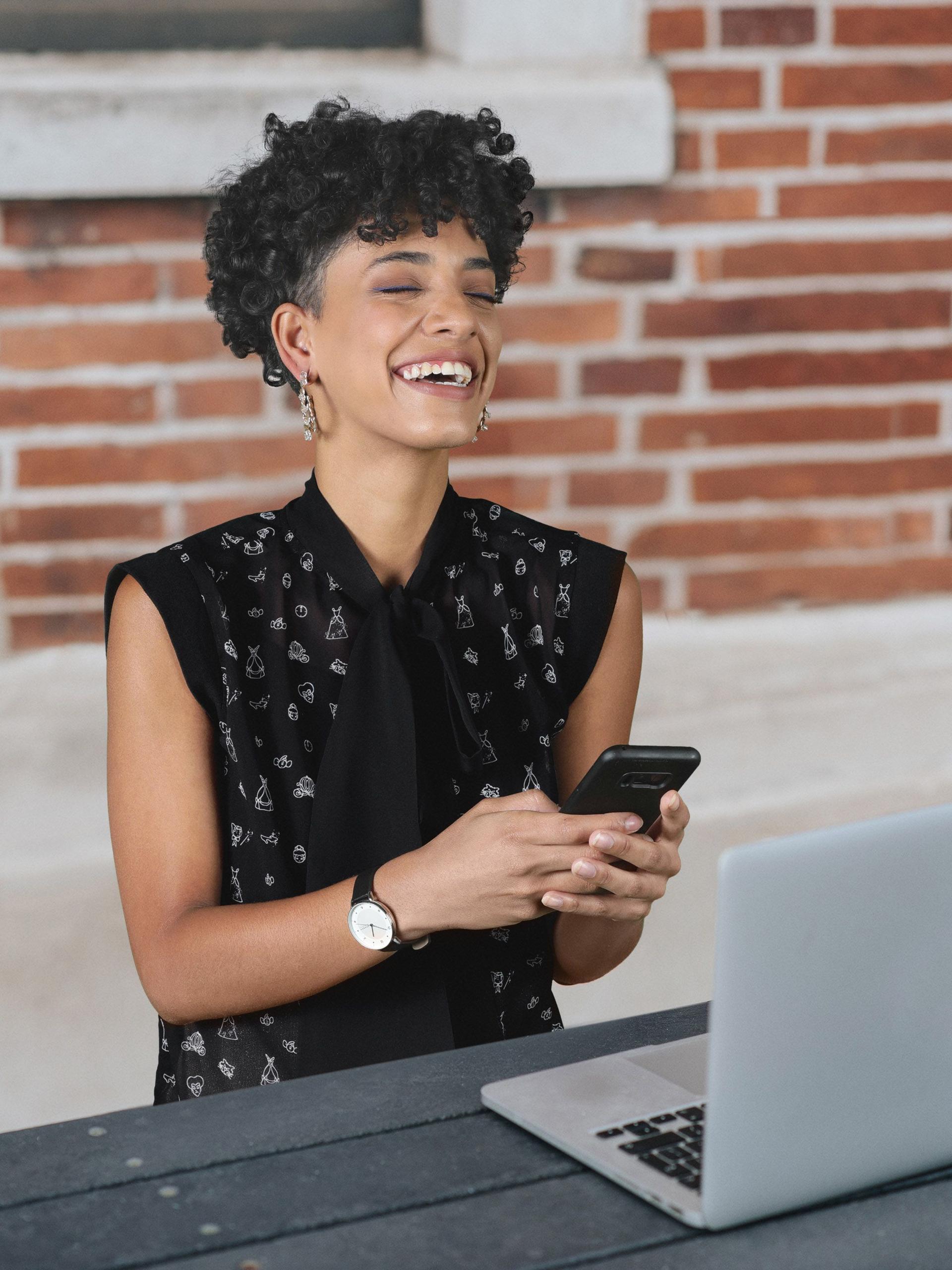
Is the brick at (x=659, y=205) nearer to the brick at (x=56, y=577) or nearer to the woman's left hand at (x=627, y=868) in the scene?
the brick at (x=56, y=577)

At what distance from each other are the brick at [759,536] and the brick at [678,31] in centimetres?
80

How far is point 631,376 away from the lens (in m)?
2.57

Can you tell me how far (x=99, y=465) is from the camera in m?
2.41

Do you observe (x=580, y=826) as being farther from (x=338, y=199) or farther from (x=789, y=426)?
(x=789, y=426)

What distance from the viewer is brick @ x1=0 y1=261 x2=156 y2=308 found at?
91.7 inches

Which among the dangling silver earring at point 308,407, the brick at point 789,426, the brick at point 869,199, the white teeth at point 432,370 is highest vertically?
the brick at point 869,199

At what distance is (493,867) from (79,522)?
1.32 meters

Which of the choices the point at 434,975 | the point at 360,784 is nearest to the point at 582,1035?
the point at 434,975

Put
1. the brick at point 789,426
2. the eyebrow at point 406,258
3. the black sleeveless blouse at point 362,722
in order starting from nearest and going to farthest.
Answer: the black sleeveless blouse at point 362,722 → the eyebrow at point 406,258 → the brick at point 789,426

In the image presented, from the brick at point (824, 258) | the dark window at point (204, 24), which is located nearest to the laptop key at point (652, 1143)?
the brick at point (824, 258)

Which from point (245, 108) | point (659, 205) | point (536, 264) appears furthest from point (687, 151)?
point (245, 108)

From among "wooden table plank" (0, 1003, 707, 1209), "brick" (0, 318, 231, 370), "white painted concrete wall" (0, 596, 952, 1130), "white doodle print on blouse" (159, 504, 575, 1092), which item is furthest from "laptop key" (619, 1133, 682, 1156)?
"brick" (0, 318, 231, 370)

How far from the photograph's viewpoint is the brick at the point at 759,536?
262cm

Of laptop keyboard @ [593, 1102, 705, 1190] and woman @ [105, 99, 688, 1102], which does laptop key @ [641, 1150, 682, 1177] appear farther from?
woman @ [105, 99, 688, 1102]
